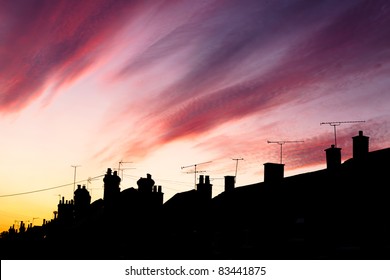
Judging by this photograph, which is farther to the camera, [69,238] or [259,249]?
[69,238]

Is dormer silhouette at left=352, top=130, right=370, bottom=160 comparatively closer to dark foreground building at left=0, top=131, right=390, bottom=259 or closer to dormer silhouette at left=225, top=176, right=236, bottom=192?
dark foreground building at left=0, top=131, right=390, bottom=259

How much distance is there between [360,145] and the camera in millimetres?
28828

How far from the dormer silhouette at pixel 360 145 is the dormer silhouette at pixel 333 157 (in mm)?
2047

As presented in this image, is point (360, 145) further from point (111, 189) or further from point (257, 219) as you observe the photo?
point (111, 189)

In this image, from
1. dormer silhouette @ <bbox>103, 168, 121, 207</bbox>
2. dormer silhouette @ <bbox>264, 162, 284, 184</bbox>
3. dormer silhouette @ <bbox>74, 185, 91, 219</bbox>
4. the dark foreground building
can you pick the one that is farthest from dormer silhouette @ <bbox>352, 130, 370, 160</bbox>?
dormer silhouette @ <bbox>74, 185, 91, 219</bbox>

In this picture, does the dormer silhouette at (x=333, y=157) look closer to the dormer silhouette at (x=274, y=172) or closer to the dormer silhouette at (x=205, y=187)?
the dormer silhouette at (x=274, y=172)

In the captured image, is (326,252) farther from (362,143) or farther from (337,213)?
(362,143)

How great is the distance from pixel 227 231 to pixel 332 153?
9.72m

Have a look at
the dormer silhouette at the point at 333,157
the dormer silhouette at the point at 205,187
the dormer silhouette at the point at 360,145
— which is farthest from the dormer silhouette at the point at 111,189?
the dormer silhouette at the point at 360,145

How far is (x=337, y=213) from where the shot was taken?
2633cm

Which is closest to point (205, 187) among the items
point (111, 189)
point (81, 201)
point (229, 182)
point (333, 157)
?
point (229, 182)

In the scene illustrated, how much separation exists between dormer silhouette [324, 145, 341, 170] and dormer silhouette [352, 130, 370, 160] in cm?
205

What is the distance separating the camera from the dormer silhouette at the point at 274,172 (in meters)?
35.4
